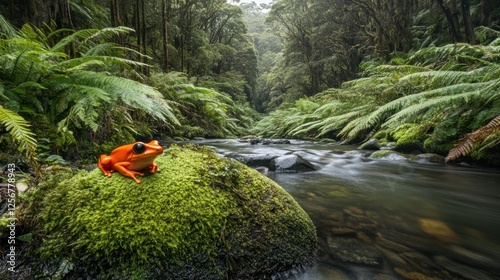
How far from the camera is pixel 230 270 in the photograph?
1391 mm

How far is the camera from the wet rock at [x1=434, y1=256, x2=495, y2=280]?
156 cm

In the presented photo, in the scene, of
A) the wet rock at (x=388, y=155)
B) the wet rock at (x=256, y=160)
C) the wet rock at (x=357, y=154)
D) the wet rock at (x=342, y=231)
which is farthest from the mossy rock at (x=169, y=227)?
the wet rock at (x=357, y=154)

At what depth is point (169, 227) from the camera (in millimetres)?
1395

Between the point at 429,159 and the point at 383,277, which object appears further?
the point at 429,159

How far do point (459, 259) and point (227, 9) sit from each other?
24.7 metres

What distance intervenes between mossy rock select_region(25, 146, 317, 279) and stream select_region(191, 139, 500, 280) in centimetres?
27

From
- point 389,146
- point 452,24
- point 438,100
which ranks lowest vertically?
point 389,146

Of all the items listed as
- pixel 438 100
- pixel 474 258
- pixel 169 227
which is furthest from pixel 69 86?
pixel 438 100

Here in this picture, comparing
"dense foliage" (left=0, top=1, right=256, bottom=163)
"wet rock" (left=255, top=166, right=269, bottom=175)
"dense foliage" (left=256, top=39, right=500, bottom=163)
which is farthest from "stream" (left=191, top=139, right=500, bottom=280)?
"dense foliage" (left=0, top=1, right=256, bottom=163)

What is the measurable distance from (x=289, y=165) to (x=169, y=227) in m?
3.30

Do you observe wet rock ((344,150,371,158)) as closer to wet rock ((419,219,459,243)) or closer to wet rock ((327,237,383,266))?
wet rock ((419,219,459,243))

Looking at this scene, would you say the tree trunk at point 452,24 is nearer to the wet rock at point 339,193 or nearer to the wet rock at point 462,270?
the wet rock at point 339,193

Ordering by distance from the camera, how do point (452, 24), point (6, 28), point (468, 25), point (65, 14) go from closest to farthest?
point (6, 28)
point (65, 14)
point (468, 25)
point (452, 24)

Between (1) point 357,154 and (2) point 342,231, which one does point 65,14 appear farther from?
(1) point 357,154
